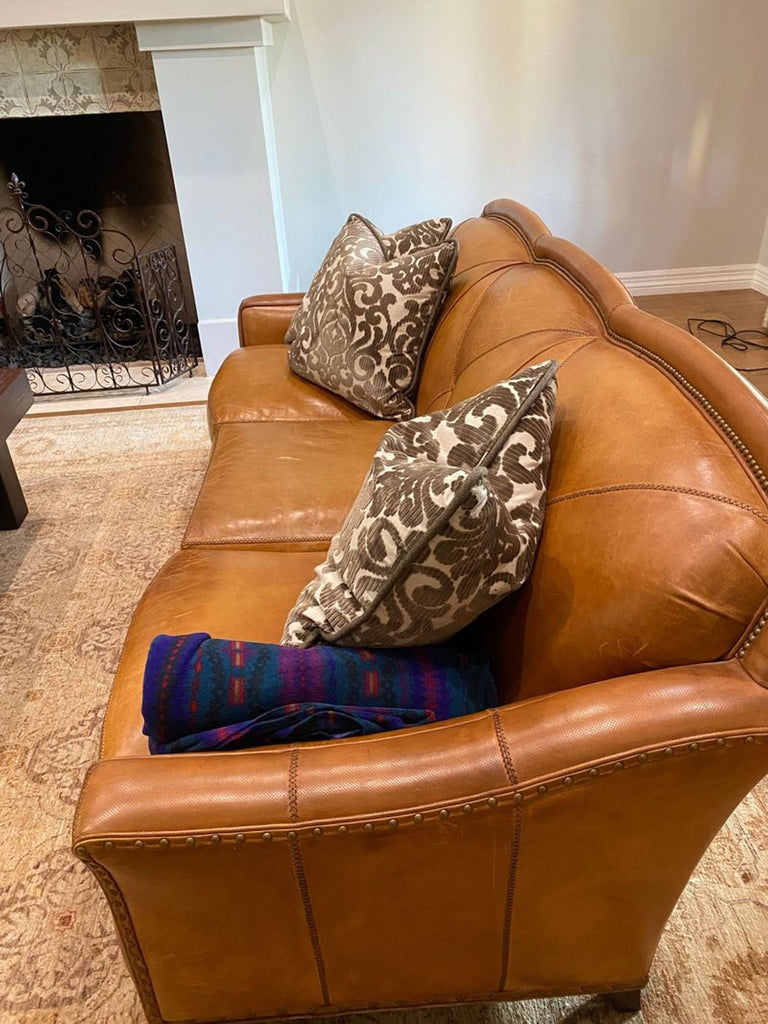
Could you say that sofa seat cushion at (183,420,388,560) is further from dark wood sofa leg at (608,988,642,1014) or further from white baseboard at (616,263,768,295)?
white baseboard at (616,263,768,295)

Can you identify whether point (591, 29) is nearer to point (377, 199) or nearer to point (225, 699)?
point (377, 199)

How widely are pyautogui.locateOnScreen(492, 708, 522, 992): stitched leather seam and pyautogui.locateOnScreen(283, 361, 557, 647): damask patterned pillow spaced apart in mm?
155

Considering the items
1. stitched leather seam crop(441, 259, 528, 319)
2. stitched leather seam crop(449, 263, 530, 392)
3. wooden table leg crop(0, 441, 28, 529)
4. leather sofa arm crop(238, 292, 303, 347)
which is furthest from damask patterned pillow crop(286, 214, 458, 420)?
wooden table leg crop(0, 441, 28, 529)

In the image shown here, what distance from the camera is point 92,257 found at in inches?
142

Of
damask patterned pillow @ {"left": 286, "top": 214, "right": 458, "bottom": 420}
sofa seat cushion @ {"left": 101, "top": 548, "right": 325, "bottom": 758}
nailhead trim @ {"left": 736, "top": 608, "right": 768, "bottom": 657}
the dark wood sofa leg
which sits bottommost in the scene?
the dark wood sofa leg

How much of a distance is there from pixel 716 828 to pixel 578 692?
25 centimetres

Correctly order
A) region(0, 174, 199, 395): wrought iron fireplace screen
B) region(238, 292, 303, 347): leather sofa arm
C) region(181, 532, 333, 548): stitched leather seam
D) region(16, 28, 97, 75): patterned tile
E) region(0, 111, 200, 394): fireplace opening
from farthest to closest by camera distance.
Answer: region(0, 174, 199, 395): wrought iron fireplace screen
region(0, 111, 200, 394): fireplace opening
region(16, 28, 97, 75): patterned tile
region(238, 292, 303, 347): leather sofa arm
region(181, 532, 333, 548): stitched leather seam

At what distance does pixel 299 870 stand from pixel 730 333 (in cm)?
365

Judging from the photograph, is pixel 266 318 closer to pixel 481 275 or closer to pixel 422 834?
pixel 481 275

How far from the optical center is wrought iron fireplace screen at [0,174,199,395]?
3.50 meters

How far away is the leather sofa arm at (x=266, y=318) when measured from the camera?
250 cm

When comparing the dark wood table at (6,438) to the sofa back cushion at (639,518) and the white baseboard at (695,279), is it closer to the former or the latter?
the sofa back cushion at (639,518)

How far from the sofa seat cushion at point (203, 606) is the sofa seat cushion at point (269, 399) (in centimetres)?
65

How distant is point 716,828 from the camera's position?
85cm
